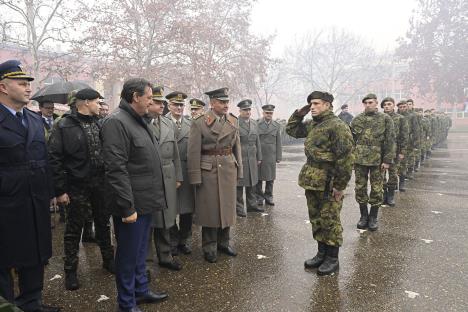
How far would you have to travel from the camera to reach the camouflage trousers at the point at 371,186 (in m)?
5.73

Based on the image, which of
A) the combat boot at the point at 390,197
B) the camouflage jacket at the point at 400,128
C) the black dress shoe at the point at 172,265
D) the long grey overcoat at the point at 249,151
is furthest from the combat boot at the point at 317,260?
the camouflage jacket at the point at 400,128

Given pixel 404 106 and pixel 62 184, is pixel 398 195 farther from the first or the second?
pixel 62 184

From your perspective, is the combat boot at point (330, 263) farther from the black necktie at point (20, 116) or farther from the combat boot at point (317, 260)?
the black necktie at point (20, 116)

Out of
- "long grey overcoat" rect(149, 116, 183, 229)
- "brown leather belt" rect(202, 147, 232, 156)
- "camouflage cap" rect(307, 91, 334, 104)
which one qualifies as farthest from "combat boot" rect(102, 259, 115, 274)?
"camouflage cap" rect(307, 91, 334, 104)

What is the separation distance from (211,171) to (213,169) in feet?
0.12

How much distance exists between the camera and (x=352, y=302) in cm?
344

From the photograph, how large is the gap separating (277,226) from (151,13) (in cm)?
1322

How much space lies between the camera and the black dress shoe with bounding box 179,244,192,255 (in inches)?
187

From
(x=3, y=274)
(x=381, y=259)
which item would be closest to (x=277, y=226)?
(x=381, y=259)

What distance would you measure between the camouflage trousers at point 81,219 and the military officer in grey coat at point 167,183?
22.7 inches

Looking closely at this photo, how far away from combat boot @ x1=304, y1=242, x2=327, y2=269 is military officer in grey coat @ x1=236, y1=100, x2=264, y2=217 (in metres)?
2.31

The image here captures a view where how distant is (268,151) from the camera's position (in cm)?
730

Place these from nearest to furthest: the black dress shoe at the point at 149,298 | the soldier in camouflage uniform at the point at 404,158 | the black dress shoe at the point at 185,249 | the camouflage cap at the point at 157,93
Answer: the black dress shoe at the point at 149,298 → the camouflage cap at the point at 157,93 → the black dress shoe at the point at 185,249 → the soldier in camouflage uniform at the point at 404,158

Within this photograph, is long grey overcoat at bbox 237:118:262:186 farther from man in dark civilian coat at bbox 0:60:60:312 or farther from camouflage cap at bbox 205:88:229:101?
man in dark civilian coat at bbox 0:60:60:312
